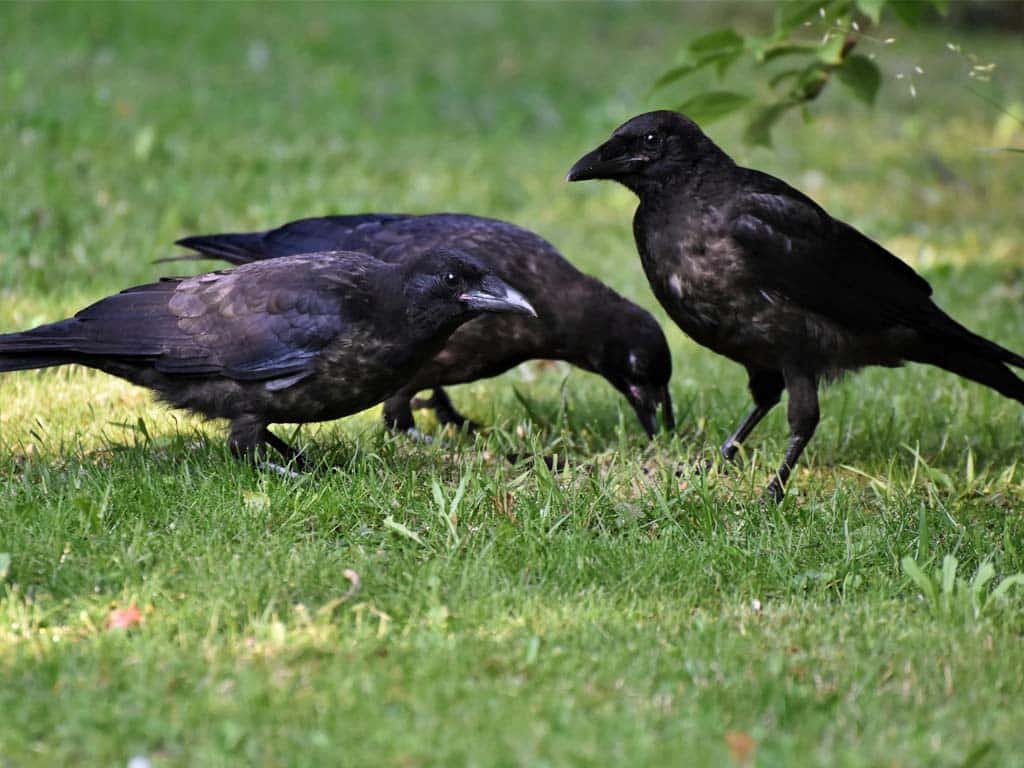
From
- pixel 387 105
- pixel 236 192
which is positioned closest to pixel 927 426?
pixel 236 192

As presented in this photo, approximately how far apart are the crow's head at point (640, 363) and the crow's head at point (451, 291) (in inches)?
47.0

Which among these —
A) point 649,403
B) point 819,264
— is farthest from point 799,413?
point 649,403

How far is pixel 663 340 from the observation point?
6.54 metres

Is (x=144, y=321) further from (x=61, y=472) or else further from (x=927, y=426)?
(x=927, y=426)

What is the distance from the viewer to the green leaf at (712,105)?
258 inches

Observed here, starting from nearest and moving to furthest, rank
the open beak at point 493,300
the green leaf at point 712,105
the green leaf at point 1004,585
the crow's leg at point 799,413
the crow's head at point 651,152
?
the green leaf at point 1004,585 < the open beak at point 493,300 < the crow's leg at point 799,413 < the crow's head at point 651,152 < the green leaf at point 712,105

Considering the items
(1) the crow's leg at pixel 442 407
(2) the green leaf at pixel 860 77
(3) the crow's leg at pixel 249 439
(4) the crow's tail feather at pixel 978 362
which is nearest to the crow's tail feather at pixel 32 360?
(3) the crow's leg at pixel 249 439

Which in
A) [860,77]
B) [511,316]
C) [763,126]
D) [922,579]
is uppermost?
[860,77]

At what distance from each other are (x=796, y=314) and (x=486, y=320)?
141cm

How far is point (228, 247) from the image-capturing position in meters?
6.79

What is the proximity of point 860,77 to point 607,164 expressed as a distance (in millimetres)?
1476

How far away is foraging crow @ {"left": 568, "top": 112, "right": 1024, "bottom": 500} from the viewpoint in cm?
549

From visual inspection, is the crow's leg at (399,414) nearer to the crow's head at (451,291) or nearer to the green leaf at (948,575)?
the crow's head at (451,291)

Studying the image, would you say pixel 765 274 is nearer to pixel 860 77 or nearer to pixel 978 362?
pixel 978 362
